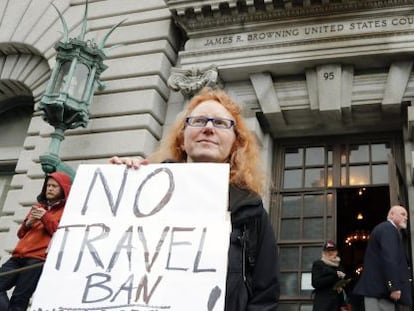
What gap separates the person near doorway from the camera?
22.8 feet

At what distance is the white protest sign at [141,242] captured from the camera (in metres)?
2.57

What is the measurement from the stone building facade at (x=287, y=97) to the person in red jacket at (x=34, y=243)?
3432 millimetres

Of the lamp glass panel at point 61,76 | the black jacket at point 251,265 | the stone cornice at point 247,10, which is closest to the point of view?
the black jacket at point 251,265

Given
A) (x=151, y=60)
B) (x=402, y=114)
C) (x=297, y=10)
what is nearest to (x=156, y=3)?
(x=151, y=60)

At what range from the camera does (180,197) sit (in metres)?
2.90

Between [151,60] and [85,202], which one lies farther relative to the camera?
[151,60]

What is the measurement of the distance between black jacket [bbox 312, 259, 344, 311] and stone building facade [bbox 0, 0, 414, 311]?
4.23ft

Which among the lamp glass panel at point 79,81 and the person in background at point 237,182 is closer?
the person in background at point 237,182

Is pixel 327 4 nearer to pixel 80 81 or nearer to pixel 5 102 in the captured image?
pixel 80 81

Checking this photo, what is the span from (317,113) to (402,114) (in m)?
1.58

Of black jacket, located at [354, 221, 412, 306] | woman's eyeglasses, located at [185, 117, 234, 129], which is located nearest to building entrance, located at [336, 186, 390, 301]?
black jacket, located at [354, 221, 412, 306]

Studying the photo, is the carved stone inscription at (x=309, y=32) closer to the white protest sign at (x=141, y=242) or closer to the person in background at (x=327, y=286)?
the person in background at (x=327, y=286)

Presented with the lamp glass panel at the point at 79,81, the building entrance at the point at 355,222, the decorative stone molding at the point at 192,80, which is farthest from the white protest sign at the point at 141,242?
the building entrance at the point at 355,222

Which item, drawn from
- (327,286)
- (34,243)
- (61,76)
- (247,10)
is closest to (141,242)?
(34,243)
